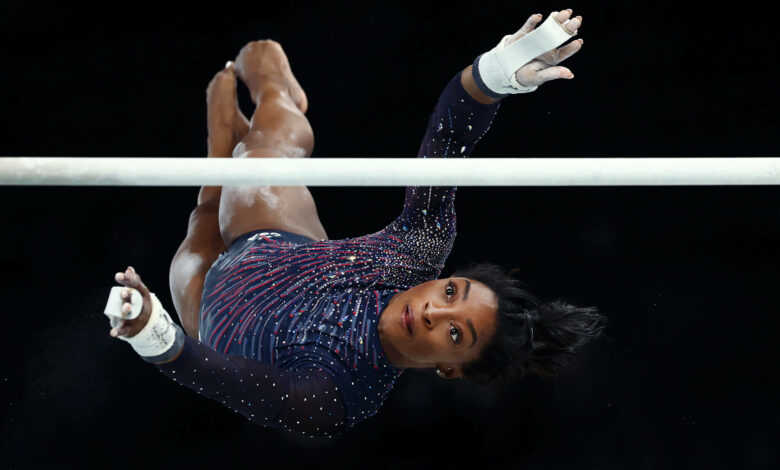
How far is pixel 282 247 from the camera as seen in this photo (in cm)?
145

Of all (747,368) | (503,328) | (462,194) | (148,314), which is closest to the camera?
(148,314)

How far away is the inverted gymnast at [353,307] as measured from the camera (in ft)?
3.53

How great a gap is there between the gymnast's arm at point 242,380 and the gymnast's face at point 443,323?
4.6 inches

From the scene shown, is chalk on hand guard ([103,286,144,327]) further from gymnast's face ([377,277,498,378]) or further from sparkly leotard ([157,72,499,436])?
gymnast's face ([377,277,498,378])

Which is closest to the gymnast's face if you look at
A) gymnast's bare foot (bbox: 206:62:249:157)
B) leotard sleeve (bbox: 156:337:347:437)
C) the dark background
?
leotard sleeve (bbox: 156:337:347:437)

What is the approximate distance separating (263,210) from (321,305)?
0.27 m

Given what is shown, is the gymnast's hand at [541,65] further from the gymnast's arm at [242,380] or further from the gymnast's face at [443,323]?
the gymnast's arm at [242,380]

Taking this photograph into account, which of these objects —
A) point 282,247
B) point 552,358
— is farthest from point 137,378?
point 552,358

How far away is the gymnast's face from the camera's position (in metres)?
1.20

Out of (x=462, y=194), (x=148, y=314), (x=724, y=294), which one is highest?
(x=462, y=194)

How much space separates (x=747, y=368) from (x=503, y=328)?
0.66 metres

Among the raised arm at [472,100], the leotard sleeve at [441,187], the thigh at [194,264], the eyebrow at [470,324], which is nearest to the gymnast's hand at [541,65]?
the raised arm at [472,100]

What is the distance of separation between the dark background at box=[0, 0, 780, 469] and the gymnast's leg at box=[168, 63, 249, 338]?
15 cm

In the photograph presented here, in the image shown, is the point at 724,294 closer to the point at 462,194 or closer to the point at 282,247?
the point at 462,194
